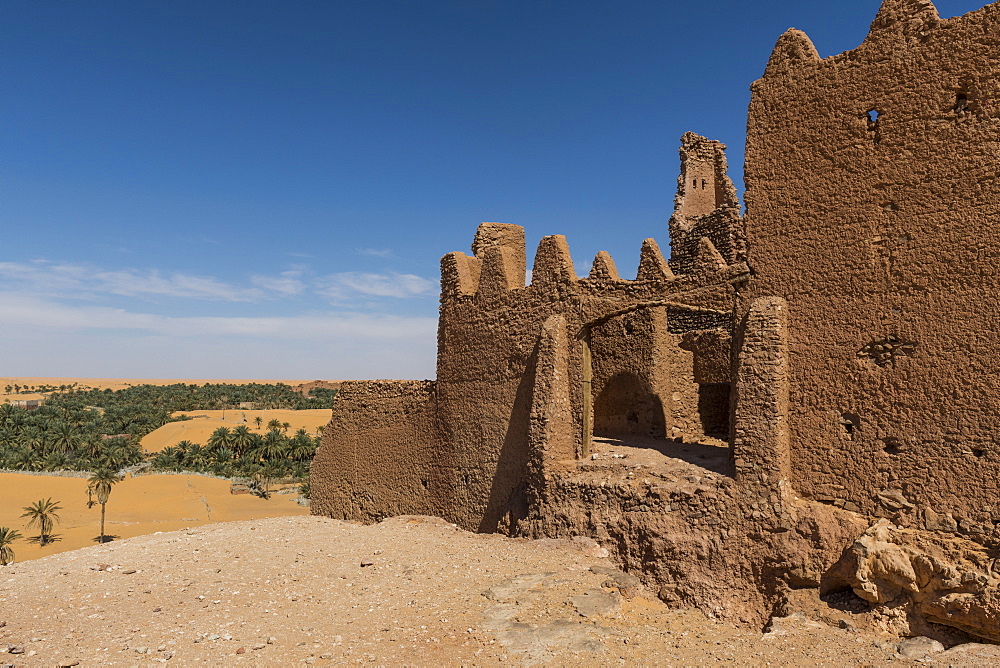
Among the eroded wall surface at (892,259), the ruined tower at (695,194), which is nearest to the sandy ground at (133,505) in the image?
the ruined tower at (695,194)

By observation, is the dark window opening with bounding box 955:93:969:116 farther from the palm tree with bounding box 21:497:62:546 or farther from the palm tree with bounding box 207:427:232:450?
the palm tree with bounding box 207:427:232:450

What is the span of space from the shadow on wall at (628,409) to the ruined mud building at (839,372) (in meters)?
Result: 2.55

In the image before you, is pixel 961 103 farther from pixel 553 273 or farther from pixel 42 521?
pixel 42 521

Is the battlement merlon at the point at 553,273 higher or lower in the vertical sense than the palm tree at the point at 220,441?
higher

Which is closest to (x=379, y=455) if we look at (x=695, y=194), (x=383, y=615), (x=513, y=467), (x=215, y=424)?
(x=513, y=467)

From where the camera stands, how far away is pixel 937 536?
301 inches

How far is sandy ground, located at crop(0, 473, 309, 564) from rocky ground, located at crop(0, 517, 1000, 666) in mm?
27702

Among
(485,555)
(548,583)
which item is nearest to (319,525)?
(485,555)

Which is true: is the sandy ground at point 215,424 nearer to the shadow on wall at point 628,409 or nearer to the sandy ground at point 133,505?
the sandy ground at point 133,505

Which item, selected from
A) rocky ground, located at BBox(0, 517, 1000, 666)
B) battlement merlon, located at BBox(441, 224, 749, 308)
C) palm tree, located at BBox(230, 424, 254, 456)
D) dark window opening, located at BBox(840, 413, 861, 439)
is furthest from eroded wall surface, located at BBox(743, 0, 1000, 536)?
palm tree, located at BBox(230, 424, 254, 456)

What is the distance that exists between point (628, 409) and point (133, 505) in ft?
125

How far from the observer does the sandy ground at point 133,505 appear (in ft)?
114

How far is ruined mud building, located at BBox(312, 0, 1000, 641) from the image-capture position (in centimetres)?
763

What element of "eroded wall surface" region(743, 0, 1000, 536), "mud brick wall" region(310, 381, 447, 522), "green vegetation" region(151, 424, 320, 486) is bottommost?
"green vegetation" region(151, 424, 320, 486)
